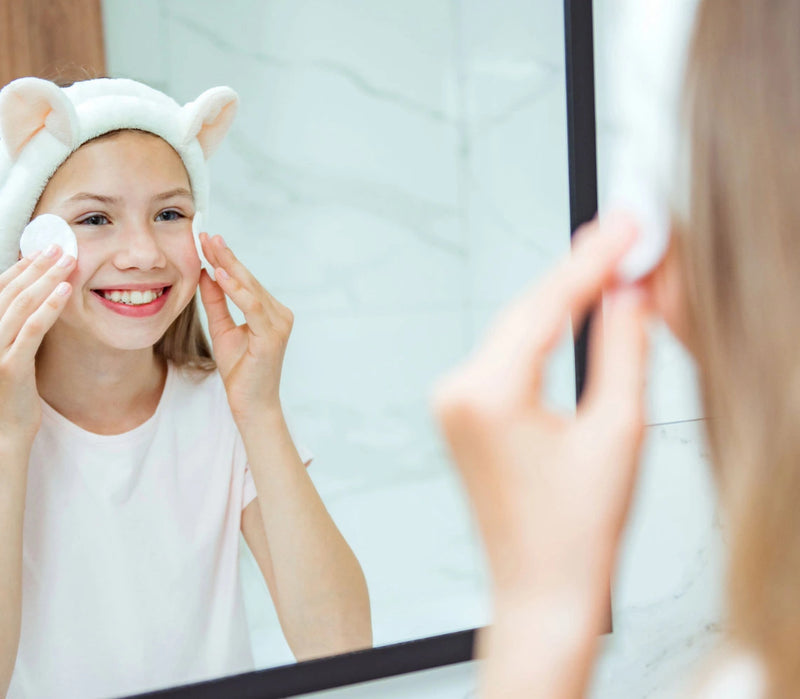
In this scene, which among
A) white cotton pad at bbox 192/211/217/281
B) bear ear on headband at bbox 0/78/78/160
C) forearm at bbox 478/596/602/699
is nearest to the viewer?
forearm at bbox 478/596/602/699

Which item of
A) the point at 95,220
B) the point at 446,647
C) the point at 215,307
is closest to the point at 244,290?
the point at 215,307

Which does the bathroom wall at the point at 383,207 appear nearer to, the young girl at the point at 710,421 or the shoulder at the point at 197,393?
the shoulder at the point at 197,393

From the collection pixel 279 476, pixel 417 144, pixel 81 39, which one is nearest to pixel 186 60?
pixel 81 39

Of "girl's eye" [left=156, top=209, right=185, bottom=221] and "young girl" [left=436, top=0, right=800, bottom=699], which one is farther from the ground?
"girl's eye" [left=156, top=209, right=185, bottom=221]

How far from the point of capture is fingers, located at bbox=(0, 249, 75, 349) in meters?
0.74

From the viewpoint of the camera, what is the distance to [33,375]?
757mm

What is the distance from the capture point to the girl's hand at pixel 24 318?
74 centimetres

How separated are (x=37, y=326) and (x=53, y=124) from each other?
17 centimetres

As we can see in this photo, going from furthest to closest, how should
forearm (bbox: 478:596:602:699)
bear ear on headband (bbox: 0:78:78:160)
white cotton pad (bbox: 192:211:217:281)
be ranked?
white cotton pad (bbox: 192:211:217:281) < bear ear on headband (bbox: 0:78:78:160) < forearm (bbox: 478:596:602:699)

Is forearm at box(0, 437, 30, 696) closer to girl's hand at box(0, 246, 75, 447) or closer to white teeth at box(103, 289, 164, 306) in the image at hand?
girl's hand at box(0, 246, 75, 447)

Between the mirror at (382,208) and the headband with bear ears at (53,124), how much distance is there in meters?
0.04

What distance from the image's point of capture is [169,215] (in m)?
0.81

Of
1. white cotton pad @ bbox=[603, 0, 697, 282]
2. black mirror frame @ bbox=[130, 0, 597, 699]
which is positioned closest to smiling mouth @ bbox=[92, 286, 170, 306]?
black mirror frame @ bbox=[130, 0, 597, 699]

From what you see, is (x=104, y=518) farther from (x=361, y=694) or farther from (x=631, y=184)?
(x=631, y=184)
